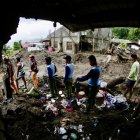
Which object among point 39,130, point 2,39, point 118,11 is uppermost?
point 118,11

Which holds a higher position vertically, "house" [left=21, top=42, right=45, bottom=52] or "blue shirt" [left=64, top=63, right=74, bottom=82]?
"blue shirt" [left=64, top=63, right=74, bottom=82]

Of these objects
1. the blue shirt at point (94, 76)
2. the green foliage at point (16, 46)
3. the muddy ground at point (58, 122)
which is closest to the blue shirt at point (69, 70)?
the muddy ground at point (58, 122)

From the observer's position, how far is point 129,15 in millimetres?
6535

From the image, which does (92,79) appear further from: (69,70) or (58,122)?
(58,122)

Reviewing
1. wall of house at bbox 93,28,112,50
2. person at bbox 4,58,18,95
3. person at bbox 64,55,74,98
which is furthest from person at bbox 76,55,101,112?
wall of house at bbox 93,28,112,50

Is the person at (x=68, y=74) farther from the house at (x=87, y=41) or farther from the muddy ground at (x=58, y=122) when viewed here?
the house at (x=87, y=41)

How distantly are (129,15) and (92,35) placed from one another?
35944mm

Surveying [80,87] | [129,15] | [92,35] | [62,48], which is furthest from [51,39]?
[129,15]

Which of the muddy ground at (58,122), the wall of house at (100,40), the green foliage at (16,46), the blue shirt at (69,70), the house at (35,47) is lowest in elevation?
the green foliage at (16,46)

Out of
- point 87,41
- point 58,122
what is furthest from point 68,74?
point 87,41

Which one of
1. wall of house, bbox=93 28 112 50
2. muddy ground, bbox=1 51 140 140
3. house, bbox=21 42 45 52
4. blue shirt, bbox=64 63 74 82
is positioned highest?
blue shirt, bbox=64 63 74 82

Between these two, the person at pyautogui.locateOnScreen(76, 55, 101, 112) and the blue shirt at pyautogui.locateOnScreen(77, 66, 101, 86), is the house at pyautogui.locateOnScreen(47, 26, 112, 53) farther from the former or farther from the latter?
the blue shirt at pyautogui.locateOnScreen(77, 66, 101, 86)

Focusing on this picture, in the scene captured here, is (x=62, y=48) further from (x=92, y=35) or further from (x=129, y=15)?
(x=129, y=15)

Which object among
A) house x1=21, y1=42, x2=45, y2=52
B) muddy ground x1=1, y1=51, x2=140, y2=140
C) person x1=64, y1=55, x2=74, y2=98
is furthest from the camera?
house x1=21, y1=42, x2=45, y2=52
